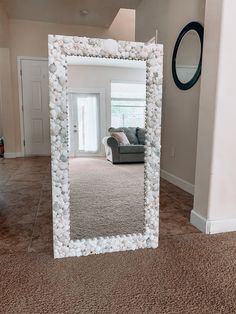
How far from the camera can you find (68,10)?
4848mm

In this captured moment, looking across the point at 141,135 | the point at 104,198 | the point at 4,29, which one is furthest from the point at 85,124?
the point at 4,29

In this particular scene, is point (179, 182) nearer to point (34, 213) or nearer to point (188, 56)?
point (188, 56)

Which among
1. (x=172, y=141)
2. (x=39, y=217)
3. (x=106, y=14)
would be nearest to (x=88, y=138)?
(x=39, y=217)

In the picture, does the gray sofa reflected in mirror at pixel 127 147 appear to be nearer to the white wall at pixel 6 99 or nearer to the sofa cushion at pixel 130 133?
the sofa cushion at pixel 130 133

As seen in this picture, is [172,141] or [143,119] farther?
[172,141]

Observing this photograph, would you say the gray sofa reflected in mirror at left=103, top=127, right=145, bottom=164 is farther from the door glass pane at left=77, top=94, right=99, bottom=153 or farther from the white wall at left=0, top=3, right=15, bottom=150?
the white wall at left=0, top=3, right=15, bottom=150

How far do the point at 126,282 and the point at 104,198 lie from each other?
809 millimetres

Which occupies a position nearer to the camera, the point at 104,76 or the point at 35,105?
the point at 104,76

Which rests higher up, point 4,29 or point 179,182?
point 4,29

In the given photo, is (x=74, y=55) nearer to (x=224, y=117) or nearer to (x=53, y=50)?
(x=53, y=50)

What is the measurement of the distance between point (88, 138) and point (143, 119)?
1.61ft

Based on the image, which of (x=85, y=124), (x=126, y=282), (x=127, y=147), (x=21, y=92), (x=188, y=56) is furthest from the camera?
(x=21, y=92)

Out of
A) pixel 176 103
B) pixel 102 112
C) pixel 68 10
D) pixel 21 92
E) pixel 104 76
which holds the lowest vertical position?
pixel 102 112

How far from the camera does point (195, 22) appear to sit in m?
2.77
